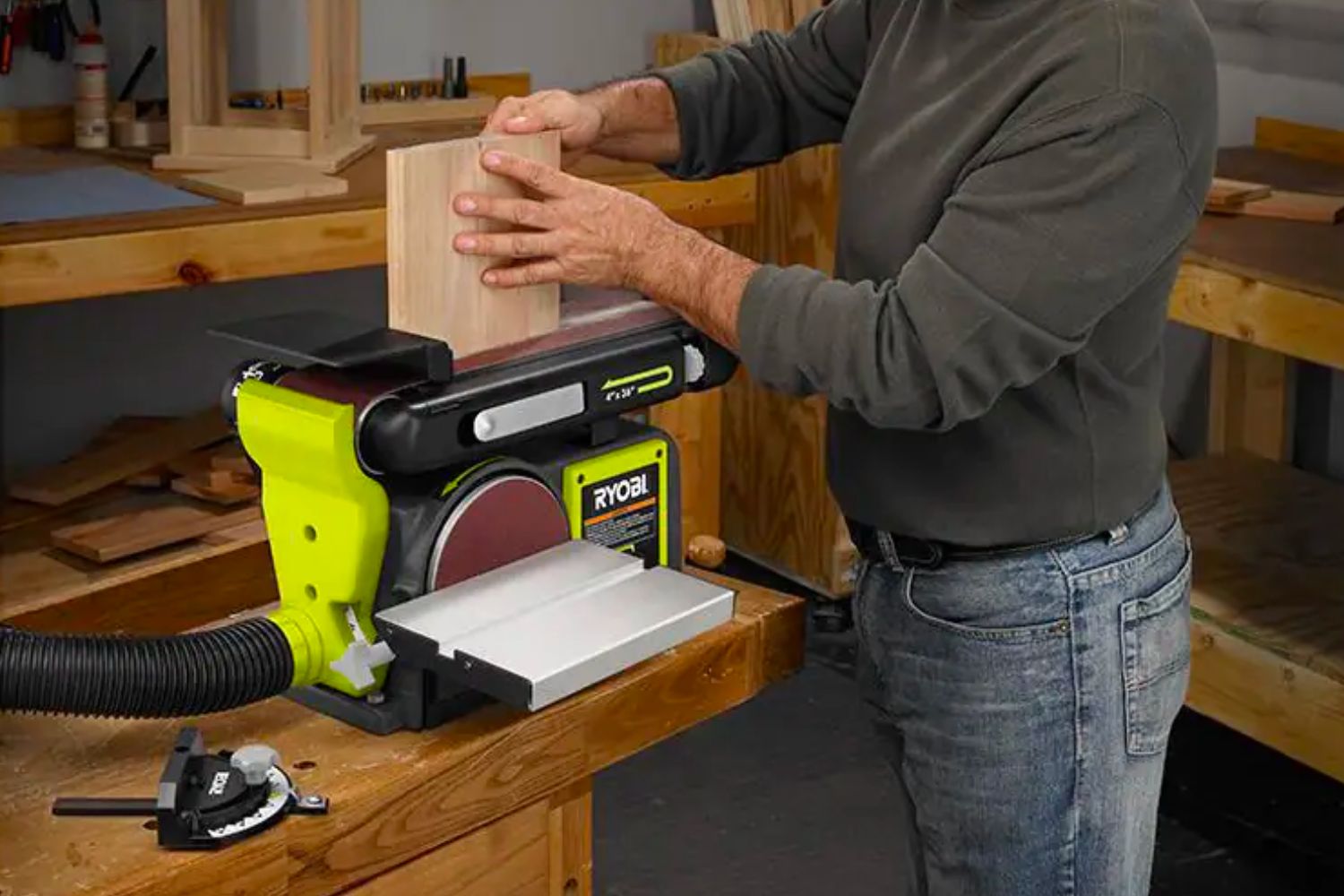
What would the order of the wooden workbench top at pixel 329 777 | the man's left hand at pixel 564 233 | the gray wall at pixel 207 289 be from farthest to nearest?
1. the gray wall at pixel 207 289
2. the man's left hand at pixel 564 233
3. the wooden workbench top at pixel 329 777

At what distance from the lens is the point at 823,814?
274 centimetres

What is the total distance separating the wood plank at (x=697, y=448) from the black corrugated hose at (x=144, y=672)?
6.26ft

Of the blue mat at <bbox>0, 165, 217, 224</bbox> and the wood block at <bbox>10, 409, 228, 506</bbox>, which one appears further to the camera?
the wood block at <bbox>10, 409, 228, 506</bbox>

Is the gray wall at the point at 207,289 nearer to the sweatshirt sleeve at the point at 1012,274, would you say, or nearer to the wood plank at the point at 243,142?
the wood plank at the point at 243,142

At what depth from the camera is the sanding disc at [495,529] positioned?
4.31 ft

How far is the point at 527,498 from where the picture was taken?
4.51 ft

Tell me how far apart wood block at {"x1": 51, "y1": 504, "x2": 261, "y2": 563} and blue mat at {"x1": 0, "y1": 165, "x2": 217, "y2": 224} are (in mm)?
449

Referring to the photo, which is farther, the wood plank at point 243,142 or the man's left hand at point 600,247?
the wood plank at point 243,142

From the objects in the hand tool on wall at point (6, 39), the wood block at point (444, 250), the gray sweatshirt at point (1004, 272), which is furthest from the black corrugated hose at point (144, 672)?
the hand tool on wall at point (6, 39)

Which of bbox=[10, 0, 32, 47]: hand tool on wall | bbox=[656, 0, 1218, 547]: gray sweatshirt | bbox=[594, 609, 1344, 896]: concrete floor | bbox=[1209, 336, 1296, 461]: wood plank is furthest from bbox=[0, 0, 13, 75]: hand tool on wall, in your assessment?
bbox=[1209, 336, 1296, 461]: wood plank

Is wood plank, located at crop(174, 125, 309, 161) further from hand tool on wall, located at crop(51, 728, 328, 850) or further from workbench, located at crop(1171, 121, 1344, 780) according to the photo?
hand tool on wall, located at crop(51, 728, 328, 850)

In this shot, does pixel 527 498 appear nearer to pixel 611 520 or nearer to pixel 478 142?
pixel 611 520

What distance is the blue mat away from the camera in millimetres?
2438

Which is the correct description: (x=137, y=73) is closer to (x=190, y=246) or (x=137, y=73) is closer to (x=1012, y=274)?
(x=190, y=246)
